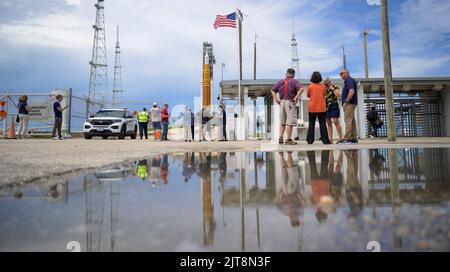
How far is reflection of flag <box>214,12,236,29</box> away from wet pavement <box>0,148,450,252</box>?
16123mm

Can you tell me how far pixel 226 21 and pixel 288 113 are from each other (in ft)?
37.7

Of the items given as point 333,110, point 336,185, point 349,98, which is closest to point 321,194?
point 336,185

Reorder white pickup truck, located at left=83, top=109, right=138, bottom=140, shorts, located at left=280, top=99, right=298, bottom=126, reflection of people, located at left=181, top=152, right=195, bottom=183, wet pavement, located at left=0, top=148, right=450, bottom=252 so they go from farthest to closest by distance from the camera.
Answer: white pickup truck, located at left=83, top=109, right=138, bottom=140 < shorts, located at left=280, top=99, right=298, bottom=126 < reflection of people, located at left=181, top=152, right=195, bottom=183 < wet pavement, located at left=0, top=148, right=450, bottom=252

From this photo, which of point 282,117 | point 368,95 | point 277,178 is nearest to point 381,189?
point 277,178

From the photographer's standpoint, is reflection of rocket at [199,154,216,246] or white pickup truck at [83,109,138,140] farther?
white pickup truck at [83,109,138,140]

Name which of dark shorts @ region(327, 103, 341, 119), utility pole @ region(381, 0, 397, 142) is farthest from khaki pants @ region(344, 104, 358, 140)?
utility pole @ region(381, 0, 397, 142)

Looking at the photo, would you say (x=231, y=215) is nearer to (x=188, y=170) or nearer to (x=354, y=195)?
(x=354, y=195)

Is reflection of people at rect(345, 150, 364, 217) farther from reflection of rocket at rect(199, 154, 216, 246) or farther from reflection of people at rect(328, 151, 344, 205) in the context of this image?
reflection of rocket at rect(199, 154, 216, 246)

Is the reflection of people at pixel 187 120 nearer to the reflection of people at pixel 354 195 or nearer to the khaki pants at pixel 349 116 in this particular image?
the khaki pants at pixel 349 116

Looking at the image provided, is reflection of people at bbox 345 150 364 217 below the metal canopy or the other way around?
below

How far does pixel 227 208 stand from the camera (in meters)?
1.35

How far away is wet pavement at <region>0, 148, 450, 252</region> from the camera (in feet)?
3.06

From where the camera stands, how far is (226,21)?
16828mm

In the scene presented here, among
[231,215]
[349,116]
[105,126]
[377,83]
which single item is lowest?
[231,215]
